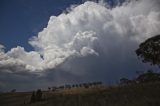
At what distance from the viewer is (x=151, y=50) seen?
240 feet

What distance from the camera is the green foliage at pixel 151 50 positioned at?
72188 mm

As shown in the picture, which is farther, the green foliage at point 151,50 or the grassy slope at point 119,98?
the green foliage at point 151,50

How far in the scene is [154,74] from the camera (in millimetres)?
96812

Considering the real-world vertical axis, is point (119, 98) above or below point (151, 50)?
below

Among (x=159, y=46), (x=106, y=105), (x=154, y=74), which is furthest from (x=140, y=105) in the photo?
(x=154, y=74)

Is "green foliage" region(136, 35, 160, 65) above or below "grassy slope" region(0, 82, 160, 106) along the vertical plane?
above

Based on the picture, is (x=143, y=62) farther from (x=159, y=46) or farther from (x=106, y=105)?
(x=106, y=105)

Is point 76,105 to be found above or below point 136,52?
below

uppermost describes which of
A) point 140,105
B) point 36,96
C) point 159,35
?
point 159,35

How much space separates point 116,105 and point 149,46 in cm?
4729

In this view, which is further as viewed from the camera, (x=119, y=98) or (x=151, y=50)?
(x=151, y=50)

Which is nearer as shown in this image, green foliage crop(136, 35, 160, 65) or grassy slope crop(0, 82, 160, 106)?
grassy slope crop(0, 82, 160, 106)

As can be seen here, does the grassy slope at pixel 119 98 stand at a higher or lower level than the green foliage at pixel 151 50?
lower

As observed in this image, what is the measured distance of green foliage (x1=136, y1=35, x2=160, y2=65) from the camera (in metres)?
72.2
